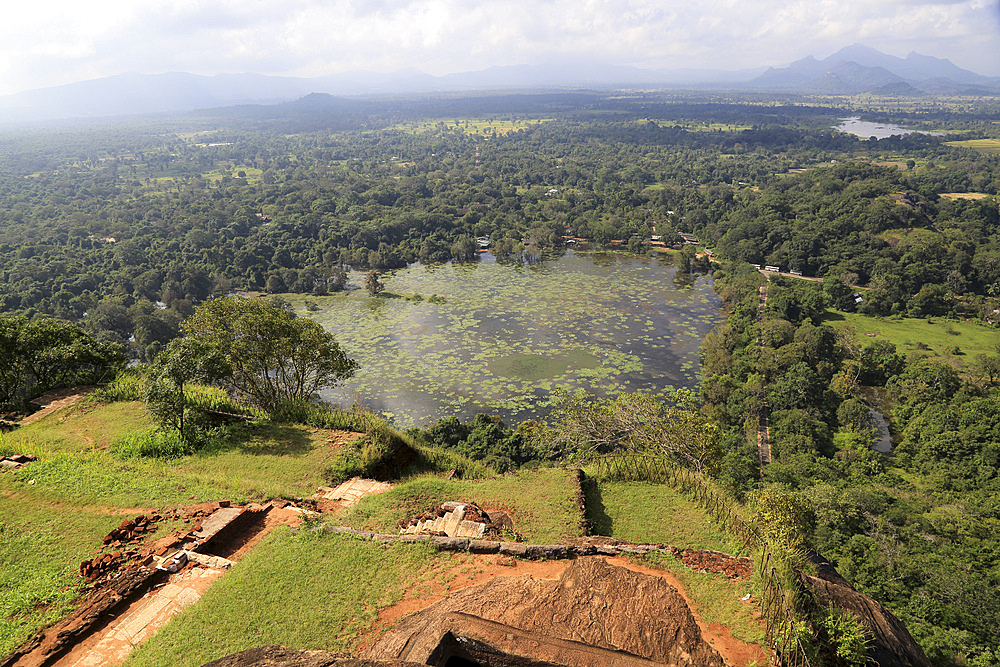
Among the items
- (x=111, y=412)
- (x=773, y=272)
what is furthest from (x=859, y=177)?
(x=111, y=412)

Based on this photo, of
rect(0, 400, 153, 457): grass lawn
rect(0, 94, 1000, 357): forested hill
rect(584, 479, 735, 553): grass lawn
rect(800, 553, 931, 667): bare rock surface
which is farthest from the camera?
rect(0, 94, 1000, 357): forested hill

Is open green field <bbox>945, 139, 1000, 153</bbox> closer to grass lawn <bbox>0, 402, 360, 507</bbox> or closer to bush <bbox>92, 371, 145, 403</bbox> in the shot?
grass lawn <bbox>0, 402, 360, 507</bbox>

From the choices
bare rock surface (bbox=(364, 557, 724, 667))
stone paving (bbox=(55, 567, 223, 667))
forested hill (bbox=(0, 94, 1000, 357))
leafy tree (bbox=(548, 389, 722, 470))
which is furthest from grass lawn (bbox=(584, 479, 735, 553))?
forested hill (bbox=(0, 94, 1000, 357))

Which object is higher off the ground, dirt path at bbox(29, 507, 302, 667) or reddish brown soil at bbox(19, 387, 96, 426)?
reddish brown soil at bbox(19, 387, 96, 426)

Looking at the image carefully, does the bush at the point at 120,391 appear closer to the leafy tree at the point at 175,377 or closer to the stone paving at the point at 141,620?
the leafy tree at the point at 175,377

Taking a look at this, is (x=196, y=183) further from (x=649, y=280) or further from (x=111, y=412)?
(x=111, y=412)

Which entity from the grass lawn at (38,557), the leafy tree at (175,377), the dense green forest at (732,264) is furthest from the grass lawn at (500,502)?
the leafy tree at (175,377)
